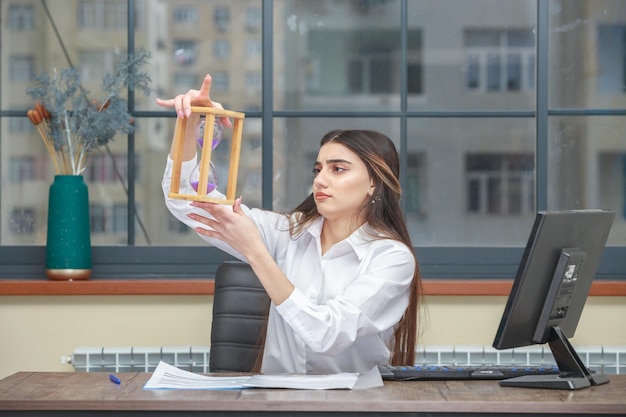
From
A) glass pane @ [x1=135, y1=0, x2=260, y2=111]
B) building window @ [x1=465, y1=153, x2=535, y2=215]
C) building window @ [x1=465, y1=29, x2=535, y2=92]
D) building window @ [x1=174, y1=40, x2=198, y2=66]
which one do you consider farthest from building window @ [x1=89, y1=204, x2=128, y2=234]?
building window @ [x1=465, y1=29, x2=535, y2=92]

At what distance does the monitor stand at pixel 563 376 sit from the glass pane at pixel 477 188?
1.54m

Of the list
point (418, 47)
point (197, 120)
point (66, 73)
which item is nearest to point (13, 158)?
point (66, 73)

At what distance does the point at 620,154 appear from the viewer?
3.62 metres

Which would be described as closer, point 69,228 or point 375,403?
point 375,403

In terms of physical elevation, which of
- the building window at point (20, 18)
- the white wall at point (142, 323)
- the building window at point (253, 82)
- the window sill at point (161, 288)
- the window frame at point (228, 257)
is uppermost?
the building window at point (20, 18)

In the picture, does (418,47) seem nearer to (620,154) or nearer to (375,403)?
(620,154)

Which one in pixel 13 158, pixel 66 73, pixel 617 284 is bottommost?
pixel 617 284

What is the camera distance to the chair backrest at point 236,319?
249 cm

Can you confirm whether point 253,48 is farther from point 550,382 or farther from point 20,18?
point 550,382

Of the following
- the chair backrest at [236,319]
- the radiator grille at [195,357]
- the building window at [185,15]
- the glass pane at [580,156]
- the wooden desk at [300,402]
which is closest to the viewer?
the wooden desk at [300,402]

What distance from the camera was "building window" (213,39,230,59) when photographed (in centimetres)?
371

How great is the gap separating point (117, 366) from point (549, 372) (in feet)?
5.35

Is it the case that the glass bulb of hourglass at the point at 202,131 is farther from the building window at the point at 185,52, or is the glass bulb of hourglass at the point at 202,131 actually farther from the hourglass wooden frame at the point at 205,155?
the building window at the point at 185,52

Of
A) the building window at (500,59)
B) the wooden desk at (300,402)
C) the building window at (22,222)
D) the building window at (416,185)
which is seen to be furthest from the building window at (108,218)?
the wooden desk at (300,402)
